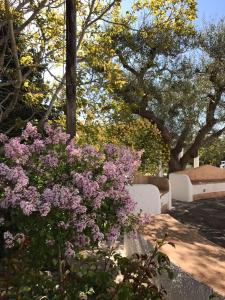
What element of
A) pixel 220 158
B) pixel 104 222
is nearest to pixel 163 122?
pixel 104 222

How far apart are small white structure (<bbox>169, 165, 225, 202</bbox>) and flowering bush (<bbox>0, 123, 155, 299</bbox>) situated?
14.9 metres

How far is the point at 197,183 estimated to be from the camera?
2142cm

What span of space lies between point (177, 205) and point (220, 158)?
27.6m

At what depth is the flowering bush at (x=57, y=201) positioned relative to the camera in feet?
15.0

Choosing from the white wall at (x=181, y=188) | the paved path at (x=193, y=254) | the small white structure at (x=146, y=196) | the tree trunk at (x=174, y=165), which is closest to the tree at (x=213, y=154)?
the tree trunk at (x=174, y=165)

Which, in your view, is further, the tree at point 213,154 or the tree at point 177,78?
the tree at point 213,154

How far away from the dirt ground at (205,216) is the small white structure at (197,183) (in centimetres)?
62

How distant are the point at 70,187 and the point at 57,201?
11.2 inches

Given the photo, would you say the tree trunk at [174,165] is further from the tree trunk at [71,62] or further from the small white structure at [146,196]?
the tree trunk at [71,62]

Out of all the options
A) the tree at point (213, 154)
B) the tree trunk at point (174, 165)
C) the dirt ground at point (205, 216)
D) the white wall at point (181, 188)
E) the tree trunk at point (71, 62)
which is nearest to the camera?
the tree trunk at point (71, 62)

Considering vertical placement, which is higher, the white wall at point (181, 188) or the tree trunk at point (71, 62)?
the tree trunk at point (71, 62)

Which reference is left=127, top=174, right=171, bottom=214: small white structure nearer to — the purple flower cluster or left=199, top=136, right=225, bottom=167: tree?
the purple flower cluster

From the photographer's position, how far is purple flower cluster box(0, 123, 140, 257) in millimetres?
4598

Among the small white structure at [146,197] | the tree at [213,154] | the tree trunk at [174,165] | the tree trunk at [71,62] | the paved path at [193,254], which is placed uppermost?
the tree at [213,154]
